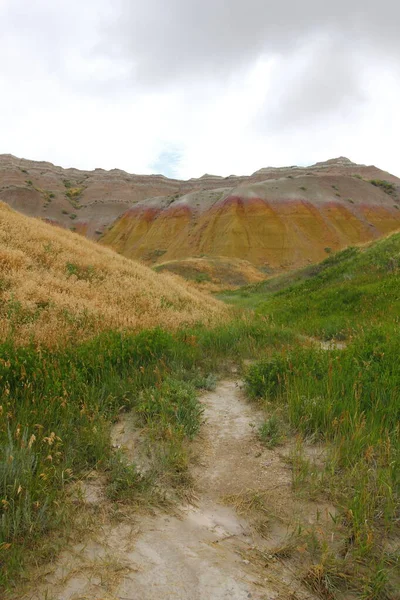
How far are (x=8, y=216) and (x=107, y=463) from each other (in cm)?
1421

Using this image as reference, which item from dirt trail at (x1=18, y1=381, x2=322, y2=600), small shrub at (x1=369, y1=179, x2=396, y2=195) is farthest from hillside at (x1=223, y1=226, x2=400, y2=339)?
small shrub at (x1=369, y1=179, x2=396, y2=195)

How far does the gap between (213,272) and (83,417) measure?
39282mm

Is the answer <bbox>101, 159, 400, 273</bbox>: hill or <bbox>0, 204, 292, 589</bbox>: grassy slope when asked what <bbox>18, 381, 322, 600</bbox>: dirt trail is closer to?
<bbox>0, 204, 292, 589</bbox>: grassy slope

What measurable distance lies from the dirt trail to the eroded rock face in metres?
51.5

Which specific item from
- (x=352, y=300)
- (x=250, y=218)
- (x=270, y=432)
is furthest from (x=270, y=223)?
(x=270, y=432)

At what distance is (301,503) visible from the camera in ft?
8.73

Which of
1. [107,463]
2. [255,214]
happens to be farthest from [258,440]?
[255,214]

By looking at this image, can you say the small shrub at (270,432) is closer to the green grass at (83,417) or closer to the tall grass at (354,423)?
the tall grass at (354,423)

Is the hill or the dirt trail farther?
the hill

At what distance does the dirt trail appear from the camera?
6.39 feet

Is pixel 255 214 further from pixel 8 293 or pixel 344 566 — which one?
pixel 344 566

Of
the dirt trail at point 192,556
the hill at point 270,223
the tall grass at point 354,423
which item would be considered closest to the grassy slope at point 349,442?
the tall grass at point 354,423

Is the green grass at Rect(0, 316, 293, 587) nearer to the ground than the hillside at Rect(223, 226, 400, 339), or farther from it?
nearer to the ground

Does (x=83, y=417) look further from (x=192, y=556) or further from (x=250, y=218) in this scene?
(x=250, y=218)
